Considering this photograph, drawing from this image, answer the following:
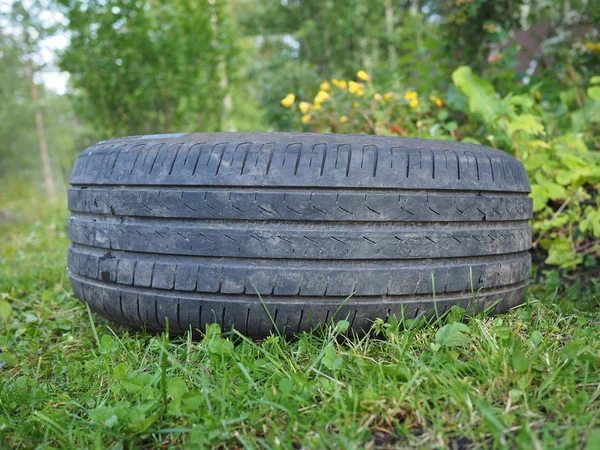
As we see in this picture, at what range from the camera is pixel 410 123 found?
12.0 ft

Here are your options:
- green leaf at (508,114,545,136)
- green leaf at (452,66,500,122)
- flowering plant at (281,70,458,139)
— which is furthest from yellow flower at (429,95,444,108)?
green leaf at (508,114,545,136)

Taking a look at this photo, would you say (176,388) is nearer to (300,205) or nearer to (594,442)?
(300,205)

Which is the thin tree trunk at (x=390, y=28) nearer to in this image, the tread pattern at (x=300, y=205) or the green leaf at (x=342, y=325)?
the tread pattern at (x=300, y=205)

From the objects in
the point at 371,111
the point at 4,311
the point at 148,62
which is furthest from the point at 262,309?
the point at 148,62

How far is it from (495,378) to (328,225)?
23.0 inches

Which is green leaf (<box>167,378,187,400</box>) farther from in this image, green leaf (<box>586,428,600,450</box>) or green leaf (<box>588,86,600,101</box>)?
green leaf (<box>588,86,600,101</box>)

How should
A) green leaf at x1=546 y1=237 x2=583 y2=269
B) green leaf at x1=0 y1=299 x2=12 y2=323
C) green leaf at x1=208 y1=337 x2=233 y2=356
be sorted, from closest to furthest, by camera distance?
green leaf at x1=208 y1=337 x2=233 y2=356, green leaf at x1=0 y1=299 x2=12 y2=323, green leaf at x1=546 y1=237 x2=583 y2=269

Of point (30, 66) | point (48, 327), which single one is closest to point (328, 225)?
point (48, 327)

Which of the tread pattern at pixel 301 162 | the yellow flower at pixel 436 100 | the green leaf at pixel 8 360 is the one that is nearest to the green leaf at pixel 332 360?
the tread pattern at pixel 301 162

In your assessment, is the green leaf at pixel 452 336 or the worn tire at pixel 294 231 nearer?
the green leaf at pixel 452 336

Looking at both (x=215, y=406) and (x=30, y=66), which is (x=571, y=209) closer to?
(x=215, y=406)

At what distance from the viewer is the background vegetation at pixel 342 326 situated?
1.09m

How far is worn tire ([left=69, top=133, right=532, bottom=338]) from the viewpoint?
147cm

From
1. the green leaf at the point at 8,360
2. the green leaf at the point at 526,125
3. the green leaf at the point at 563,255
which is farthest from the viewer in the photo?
the green leaf at the point at 526,125
